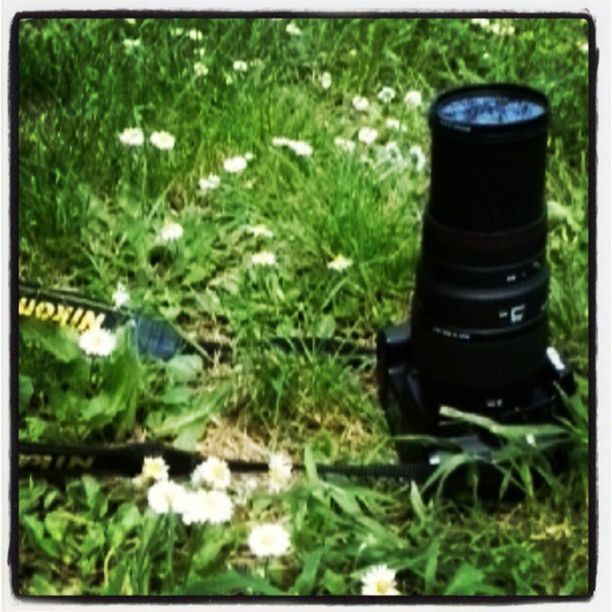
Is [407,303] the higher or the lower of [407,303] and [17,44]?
the lower

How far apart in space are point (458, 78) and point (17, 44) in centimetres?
80

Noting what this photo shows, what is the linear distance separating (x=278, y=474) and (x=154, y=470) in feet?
0.52

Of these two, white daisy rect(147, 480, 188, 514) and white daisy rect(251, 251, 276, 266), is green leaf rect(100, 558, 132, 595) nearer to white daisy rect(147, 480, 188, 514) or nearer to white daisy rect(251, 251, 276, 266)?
white daisy rect(147, 480, 188, 514)

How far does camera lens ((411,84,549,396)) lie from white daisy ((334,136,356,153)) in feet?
1.73

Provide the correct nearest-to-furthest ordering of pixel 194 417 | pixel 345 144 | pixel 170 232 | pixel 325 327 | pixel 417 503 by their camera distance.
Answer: pixel 417 503 → pixel 194 417 → pixel 325 327 → pixel 170 232 → pixel 345 144

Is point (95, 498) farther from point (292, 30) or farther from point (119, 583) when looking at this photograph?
point (292, 30)

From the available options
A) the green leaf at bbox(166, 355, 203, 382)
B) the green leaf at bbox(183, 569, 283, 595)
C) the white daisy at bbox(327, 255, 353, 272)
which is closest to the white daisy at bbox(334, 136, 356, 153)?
the white daisy at bbox(327, 255, 353, 272)

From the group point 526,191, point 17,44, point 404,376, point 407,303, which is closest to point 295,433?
point 404,376

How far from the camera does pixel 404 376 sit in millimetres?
1932

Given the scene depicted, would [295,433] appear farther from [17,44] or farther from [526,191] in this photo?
[17,44]

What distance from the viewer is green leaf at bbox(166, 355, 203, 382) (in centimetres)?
203

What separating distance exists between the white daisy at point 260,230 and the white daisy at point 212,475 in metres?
0.48

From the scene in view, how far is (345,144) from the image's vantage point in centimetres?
232

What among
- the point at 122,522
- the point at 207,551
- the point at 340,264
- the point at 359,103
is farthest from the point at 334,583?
the point at 359,103
